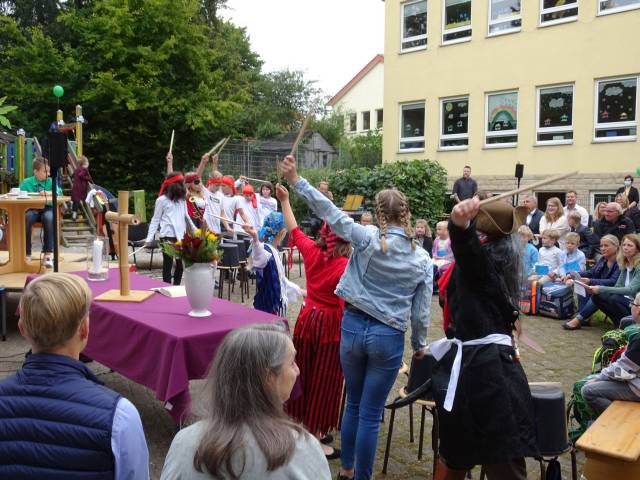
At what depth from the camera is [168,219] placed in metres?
9.10

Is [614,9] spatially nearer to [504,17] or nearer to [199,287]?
[504,17]

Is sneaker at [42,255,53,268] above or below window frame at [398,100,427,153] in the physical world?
below

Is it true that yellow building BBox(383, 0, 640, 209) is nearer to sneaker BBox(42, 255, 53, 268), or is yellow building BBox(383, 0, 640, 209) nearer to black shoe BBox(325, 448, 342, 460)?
sneaker BBox(42, 255, 53, 268)

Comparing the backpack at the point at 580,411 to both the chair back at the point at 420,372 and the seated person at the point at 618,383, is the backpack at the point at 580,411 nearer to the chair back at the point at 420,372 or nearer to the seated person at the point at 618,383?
the seated person at the point at 618,383

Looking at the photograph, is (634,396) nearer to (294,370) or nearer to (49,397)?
(294,370)

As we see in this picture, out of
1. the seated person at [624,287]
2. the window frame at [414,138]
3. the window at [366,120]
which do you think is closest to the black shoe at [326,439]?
the seated person at [624,287]

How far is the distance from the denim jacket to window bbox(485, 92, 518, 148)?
17199mm

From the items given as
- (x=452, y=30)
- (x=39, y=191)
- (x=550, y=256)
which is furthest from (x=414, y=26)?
(x=39, y=191)

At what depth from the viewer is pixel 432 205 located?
1909cm

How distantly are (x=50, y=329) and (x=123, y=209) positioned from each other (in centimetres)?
309

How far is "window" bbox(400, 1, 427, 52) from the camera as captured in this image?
21.9 meters

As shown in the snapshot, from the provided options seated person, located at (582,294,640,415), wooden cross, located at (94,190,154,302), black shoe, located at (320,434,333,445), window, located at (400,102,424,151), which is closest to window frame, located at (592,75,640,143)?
window, located at (400,102,424,151)

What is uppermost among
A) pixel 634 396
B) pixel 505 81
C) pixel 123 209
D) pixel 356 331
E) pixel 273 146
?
pixel 505 81

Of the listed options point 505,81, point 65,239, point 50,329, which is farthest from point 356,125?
point 50,329
